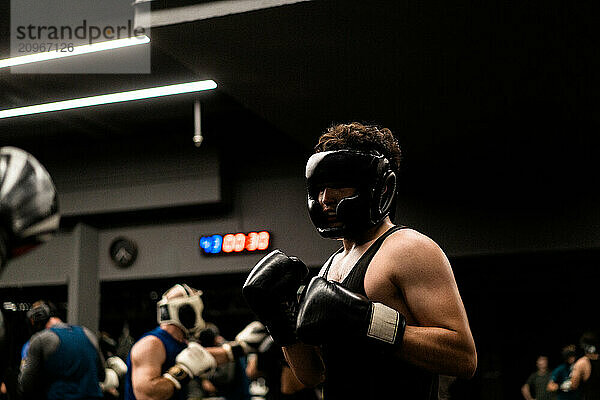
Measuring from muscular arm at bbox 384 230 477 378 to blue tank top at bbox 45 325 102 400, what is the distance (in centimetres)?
320

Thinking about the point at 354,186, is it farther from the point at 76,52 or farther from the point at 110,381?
the point at 110,381

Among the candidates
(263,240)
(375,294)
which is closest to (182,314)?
(375,294)

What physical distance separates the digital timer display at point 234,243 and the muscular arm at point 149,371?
11.5ft

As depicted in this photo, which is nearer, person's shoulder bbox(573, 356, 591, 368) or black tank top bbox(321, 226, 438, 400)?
black tank top bbox(321, 226, 438, 400)

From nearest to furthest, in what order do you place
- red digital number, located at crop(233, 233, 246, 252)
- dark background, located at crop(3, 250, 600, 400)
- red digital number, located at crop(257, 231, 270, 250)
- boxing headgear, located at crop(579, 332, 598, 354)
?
boxing headgear, located at crop(579, 332, 598, 354)
red digital number, located at crop(257, 231, 270, 250)
red digital number, located at crop(233, 233, 246, 252)
dark background, located at crop(3, 250, 600, 400)

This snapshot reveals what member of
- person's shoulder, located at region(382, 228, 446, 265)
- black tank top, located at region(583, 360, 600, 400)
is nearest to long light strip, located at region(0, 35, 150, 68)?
Answer: person's shoulder, located at region(382, 228, 446, 265)

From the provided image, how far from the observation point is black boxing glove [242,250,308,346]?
82.4 inches

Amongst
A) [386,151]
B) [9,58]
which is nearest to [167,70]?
[9,58]

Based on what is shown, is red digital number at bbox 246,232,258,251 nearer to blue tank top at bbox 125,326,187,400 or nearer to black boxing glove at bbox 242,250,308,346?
blue tank top at bbox 125,326,187,400

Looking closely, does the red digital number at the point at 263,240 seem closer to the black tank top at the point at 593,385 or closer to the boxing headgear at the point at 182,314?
the boxing headgear at the point at 182,314

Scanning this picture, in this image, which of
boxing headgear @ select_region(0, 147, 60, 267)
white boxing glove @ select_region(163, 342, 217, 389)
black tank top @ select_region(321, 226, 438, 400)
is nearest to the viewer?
boxing headgear @ select_region(0, 147, 60, 267)

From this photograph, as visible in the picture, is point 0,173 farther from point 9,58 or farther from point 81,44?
point 9,58

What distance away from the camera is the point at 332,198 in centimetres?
200

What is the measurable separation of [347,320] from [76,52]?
4.32 m
